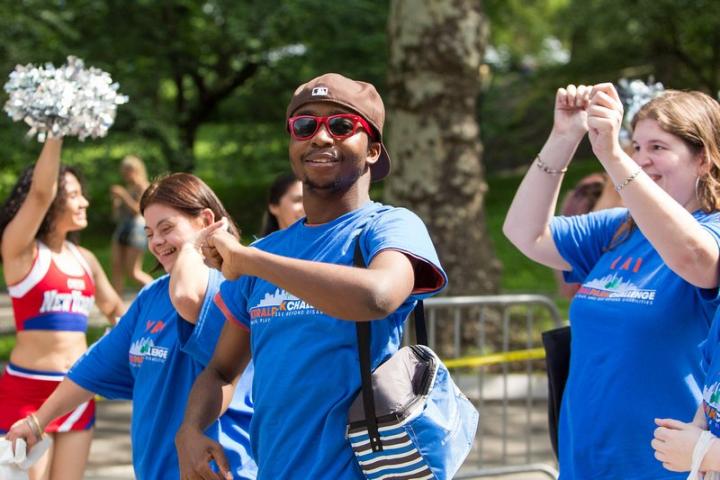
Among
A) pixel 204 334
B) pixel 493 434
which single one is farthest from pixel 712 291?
pixel 493 434

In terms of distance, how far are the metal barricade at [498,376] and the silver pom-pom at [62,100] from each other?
101 inches

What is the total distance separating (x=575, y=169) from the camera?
80.0 feet

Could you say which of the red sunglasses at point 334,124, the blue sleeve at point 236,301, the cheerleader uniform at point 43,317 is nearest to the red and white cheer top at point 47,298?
the cheerleader uniform at point 43,317

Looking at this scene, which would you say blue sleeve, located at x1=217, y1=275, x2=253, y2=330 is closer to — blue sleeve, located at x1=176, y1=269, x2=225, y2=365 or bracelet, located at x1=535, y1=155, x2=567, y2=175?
blue sleeve, located at x1=176, y1=269, x2=225, y2=365

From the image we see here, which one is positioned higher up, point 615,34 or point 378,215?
point 615,34

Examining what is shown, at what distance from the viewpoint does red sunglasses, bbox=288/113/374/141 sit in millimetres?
2869

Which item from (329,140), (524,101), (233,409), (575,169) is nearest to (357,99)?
(329,140)

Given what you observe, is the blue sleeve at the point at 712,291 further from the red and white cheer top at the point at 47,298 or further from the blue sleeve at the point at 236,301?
the red and white cheer top at the point at 47,298

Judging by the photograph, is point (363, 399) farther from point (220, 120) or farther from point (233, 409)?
point (220, 120)

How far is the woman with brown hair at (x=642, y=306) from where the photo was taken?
10.3 ft

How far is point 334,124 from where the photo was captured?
2871mm

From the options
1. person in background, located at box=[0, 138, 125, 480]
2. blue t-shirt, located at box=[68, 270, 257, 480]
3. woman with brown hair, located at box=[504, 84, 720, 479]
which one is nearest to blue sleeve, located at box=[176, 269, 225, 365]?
blue t-shirt, located at box=[68, 270, 257, 480]

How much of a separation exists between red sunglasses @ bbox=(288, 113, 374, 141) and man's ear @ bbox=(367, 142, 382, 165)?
0.08 meters

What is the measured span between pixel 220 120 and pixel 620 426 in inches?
684
